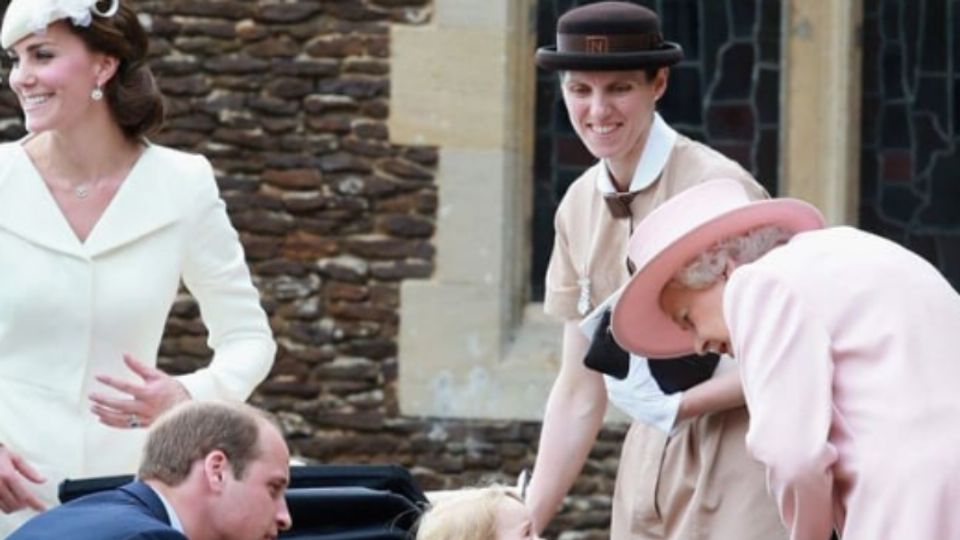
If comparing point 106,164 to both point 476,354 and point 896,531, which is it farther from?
point 476,354

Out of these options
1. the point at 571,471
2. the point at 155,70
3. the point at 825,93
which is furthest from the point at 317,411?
the point at 571,471

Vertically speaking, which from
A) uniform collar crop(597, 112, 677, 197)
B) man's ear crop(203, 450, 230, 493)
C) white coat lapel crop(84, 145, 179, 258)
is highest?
uniform collar crop(597, 112, 677, 197)

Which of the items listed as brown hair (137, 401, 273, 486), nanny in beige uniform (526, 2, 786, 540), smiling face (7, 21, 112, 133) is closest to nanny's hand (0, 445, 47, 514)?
smiling face (7, 21, 112, 133)

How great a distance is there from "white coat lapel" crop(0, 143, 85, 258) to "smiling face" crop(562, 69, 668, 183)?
3.79 feet

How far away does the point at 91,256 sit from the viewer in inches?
275

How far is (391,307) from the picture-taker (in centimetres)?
1139

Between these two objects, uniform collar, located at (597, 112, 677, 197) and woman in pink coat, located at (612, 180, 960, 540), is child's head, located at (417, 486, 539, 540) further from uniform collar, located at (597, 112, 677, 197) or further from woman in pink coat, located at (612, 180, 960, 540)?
uniform collar, located at (597, 112, 677, 197)

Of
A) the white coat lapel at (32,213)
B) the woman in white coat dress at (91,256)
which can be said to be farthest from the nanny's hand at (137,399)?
the white coat lapel at (32,213)

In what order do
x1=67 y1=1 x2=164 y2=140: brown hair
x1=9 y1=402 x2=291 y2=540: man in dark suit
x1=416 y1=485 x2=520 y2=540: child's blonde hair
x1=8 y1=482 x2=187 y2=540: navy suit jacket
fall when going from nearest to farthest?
x1=8 y1=482 x2=187 y2=540: navy suit jacket < x1=9 y1=402 x2=291 y2=540: man in dark suit < x1=416 y1=485 x2=520 y2=540: child's blonde hair < x1=67 y1=1 x2=164 y2=140: brown hair

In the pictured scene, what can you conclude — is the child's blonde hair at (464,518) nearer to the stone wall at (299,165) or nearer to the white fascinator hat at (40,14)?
the white fascinator hat at (40,14)

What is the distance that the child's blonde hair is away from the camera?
6309 millimetres

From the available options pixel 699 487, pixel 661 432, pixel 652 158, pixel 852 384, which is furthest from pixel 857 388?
pixel 652 158

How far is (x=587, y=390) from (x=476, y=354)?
4.02 m

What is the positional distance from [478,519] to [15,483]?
1.07 m
